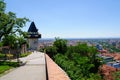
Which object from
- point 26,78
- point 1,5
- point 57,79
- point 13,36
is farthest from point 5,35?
point 57,79

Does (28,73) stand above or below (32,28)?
below

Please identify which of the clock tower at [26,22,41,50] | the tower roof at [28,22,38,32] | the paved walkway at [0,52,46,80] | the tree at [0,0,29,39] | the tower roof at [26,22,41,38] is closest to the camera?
the paved walkway at [0,52,46,80]

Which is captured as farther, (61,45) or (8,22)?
(61,45)

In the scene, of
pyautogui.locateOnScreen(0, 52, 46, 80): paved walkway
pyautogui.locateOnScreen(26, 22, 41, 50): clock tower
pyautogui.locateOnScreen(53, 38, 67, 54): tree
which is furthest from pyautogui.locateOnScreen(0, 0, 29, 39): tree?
pyautogui.locateOnScreen(26, 22, 41, 50): clock tower

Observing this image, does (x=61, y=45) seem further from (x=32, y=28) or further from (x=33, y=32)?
(x=32, y=28)

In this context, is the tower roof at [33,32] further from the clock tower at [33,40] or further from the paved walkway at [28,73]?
the paved walkway at [28,73]

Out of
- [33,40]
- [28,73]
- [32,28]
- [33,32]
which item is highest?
[32,28]

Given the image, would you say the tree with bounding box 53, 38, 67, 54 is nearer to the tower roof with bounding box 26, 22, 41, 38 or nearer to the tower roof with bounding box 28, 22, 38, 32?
the tower roof with bounding box 26, 22, 41, 38

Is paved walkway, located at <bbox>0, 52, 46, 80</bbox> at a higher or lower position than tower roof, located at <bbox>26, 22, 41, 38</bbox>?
lower

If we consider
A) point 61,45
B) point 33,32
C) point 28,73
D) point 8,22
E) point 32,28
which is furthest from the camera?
point 32,28

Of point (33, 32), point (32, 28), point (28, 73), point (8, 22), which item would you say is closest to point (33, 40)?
point (33, 32)

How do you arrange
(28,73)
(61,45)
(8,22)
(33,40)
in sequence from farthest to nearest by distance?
1. (33,40)
2. (61,45)
3. (8,22)
4. (28,73)

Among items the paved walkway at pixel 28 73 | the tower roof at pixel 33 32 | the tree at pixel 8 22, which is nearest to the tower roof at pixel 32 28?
the tower roof at pixel 33 32

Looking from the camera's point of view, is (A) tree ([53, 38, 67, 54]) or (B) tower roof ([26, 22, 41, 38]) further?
(B) tower roof ([26, 22, 41, 38])
